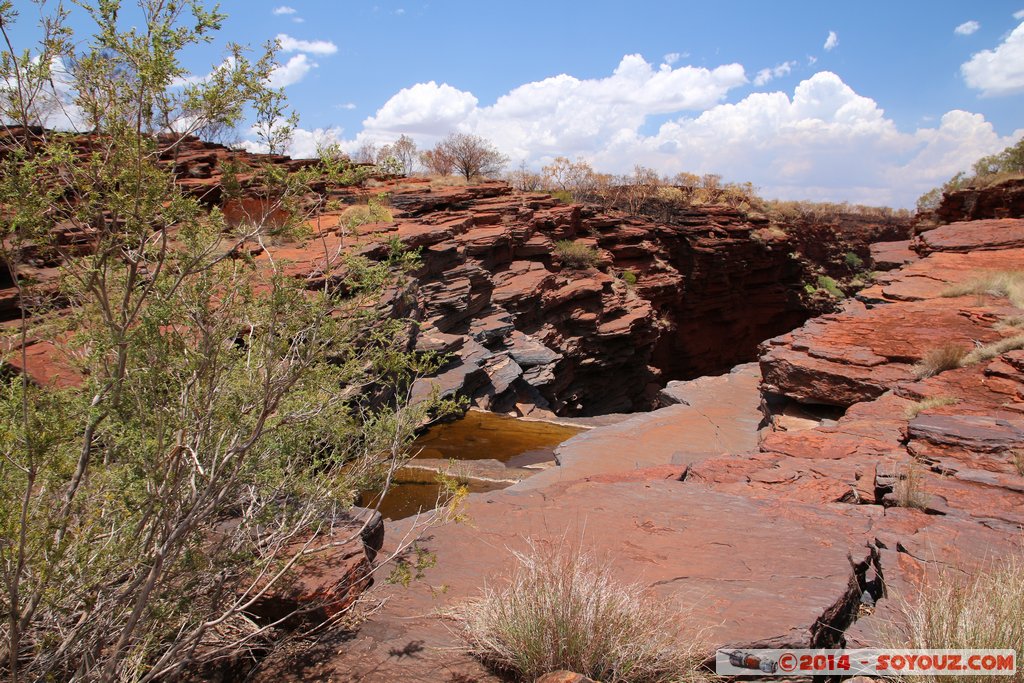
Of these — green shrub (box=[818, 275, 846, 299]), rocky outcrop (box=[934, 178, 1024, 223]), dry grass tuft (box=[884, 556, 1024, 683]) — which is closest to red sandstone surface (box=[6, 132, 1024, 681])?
rocky outcrop (box=[934, 178, 1024, 223])

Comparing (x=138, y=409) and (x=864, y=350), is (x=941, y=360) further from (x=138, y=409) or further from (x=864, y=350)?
(x=138, y=409)

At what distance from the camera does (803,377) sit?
8297mm

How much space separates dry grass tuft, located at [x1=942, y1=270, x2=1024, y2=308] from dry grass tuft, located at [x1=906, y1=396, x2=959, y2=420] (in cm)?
436

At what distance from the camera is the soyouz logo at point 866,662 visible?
2262mm

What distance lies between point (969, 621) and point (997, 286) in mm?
10282

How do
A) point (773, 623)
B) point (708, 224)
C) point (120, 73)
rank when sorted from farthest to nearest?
point (708, 224), point (773, 623), point (120, 73)

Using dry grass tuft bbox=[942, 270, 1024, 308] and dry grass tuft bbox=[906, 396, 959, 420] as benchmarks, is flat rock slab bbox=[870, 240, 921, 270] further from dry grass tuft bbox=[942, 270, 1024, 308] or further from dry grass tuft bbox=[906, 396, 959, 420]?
dry grass tuft bbox=[906, 396, 959, 420]

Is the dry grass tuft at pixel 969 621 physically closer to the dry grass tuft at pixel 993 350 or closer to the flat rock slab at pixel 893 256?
the dry grass tuft at pixel 993 350

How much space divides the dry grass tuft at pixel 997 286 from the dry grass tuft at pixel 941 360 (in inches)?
109

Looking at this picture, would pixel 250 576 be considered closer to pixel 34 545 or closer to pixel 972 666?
pixel 34 545

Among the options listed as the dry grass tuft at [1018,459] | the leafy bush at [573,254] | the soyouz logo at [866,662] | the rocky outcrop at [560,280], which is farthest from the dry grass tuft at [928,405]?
the leafy bush at [573,254]

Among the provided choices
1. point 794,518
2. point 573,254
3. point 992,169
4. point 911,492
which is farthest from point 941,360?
point 992,169

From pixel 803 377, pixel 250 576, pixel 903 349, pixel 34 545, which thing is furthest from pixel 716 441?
pixel 34 545

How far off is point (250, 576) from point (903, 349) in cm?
855
